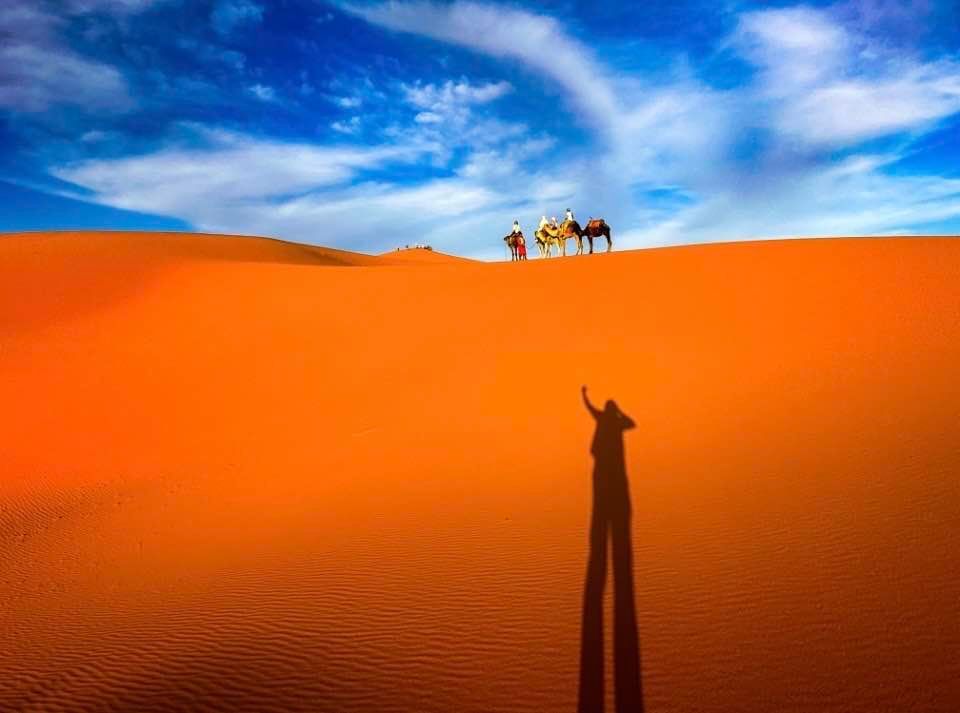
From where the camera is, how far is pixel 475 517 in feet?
22.3

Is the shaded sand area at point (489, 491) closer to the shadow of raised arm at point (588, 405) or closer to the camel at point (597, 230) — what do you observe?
the shadow of raised arm at point (588, 405)

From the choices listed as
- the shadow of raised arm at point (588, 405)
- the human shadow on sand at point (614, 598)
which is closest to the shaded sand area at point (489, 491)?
the human shadow on sand at point (614, 598)

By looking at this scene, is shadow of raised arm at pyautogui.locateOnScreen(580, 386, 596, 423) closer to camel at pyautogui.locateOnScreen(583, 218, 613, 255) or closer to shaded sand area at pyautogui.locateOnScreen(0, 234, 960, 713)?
shaded sand area at pyautogui.locateOnScreen(0, 234, 960, 713)

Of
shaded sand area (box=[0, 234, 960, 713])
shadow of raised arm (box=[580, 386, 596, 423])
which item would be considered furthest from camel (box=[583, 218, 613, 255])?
shadow of raised arm (box=[580, 386, 596, 423])

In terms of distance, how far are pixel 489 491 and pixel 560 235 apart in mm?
22832

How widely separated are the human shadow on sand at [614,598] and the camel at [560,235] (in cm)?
2149

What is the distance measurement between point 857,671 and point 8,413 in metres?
15.1

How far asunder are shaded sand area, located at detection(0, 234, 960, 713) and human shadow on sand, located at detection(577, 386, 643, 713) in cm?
6

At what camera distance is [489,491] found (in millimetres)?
7574

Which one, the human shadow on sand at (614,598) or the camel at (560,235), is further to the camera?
the camel at (560,235)

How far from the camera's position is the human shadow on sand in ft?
11.2

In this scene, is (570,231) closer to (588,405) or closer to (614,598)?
(588,405)

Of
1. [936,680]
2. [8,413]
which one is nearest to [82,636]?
[936,680]

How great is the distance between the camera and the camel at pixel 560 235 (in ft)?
92.6
